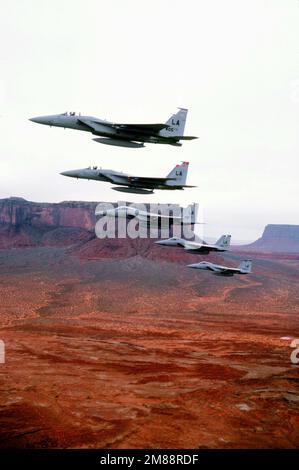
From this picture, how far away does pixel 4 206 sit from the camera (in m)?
156

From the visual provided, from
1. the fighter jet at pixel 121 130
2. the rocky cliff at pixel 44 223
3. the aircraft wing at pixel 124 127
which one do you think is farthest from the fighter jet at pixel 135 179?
the rocky cliff at pixel 44 223

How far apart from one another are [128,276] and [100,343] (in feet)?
179

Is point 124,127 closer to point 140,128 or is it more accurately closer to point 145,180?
point 140,128

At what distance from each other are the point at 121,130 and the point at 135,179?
6915 millimetres

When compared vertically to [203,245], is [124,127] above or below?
above

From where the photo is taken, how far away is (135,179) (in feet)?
116

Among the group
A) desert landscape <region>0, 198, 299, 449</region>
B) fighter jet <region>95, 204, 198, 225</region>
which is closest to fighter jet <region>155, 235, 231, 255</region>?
fighter jet <region>95, 204, 198, 225</region>

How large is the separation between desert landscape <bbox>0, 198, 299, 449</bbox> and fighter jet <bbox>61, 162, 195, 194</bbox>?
1333 centimetres

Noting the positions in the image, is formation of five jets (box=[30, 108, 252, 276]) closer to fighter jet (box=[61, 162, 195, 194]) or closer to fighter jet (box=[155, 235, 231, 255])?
fighter jet (box=[61, 162, 195, 194])

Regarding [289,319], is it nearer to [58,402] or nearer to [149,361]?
[149,361]

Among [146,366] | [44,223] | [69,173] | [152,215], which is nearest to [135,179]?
[69,173]

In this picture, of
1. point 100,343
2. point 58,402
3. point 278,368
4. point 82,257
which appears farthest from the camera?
point 82,257

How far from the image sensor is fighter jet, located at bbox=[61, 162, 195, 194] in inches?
1379

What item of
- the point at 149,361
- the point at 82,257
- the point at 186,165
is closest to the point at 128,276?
the point at 82,257
